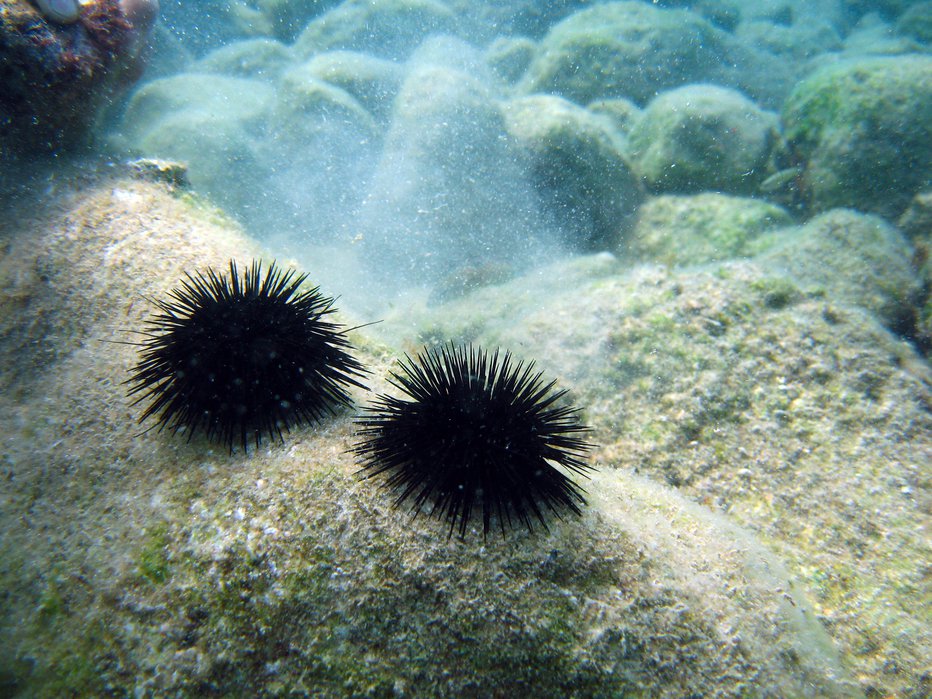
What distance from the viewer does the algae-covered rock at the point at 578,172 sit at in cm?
768

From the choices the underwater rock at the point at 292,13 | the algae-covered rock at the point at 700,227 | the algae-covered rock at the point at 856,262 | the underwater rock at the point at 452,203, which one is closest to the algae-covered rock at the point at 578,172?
the underwater rock at the point at 452,203

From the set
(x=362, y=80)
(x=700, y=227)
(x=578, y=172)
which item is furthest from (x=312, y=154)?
(x=700, y=227)

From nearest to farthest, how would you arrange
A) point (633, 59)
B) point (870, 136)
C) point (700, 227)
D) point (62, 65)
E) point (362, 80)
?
point (62, 65) → point (700, 227) → point (870, 136) → point (362, 80) → point (633, 59)

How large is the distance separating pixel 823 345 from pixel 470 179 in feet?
19.2

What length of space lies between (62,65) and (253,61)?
9265 mm

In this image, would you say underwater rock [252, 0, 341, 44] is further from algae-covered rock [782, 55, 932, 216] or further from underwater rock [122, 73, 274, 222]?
algae-covered rock [782, 55, 932, 216]

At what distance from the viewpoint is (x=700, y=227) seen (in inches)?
287

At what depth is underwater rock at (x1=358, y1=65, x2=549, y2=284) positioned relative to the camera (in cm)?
782

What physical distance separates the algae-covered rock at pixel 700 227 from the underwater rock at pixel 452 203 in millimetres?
1876

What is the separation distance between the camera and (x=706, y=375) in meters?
4.23

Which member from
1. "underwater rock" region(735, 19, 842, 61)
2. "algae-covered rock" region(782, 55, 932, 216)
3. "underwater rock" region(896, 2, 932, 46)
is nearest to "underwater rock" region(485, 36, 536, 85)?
"algae-covered rock" region(782, 55, 932, 216)

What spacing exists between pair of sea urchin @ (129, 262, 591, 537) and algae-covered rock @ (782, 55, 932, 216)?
8.39m

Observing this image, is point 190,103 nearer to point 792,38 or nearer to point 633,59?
point 633,59

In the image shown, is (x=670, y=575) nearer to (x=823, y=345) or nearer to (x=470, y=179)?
(x=823, y=345)
